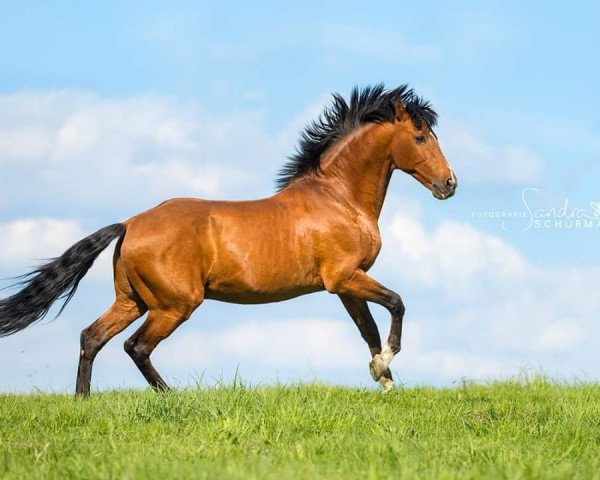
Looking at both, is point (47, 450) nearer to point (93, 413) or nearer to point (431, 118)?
point (93, 413)

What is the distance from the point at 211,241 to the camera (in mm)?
8633

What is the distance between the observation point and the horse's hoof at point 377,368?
8945 mm

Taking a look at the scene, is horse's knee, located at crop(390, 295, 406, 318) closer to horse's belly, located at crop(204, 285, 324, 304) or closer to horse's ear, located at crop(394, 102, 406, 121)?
horse's belly, located at crop(204, 285, 324, 304)

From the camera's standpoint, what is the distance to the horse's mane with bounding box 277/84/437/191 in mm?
9420

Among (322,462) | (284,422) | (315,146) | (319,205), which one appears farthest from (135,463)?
(315,146)

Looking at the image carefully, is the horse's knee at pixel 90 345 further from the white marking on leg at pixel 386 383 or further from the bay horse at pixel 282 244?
the white marking on leg at pixel 386 383

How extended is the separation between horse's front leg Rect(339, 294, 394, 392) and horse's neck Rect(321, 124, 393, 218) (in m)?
0.95

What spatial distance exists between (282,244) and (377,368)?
1593 millimetres

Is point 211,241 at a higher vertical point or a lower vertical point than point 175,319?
higher

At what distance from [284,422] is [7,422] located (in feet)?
8.15

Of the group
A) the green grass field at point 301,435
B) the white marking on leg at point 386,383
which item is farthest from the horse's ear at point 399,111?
the green grass field at point 301,435

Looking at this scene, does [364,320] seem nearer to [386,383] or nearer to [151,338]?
[386,383]

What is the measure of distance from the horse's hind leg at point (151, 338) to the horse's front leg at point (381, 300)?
5.33 ft

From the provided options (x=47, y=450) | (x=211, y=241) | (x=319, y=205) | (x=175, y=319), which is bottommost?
(x=47, y=450)
